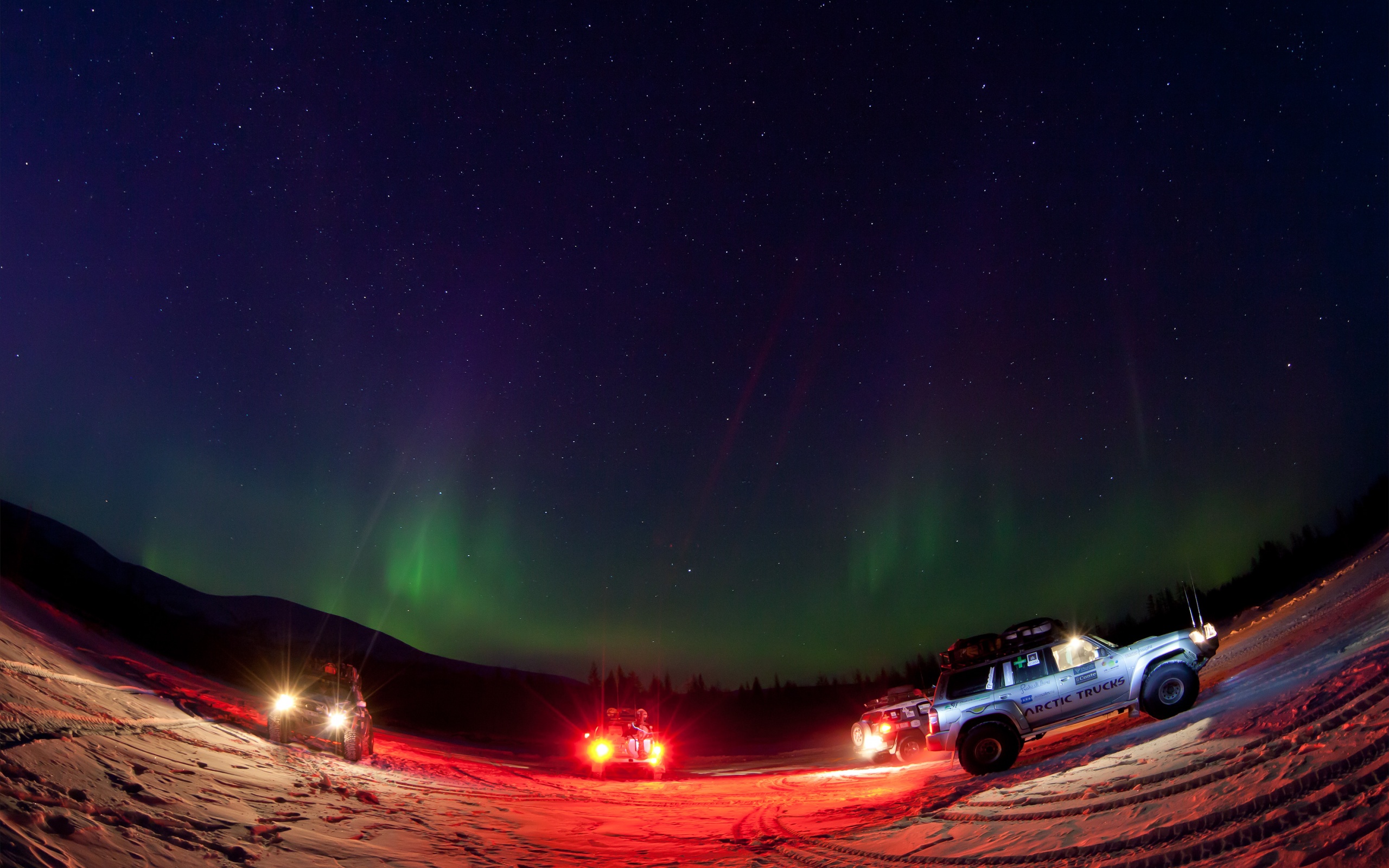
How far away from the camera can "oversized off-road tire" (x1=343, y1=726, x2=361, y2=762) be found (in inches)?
643

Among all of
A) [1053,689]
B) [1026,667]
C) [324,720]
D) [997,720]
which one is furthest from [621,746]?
[1053,689]

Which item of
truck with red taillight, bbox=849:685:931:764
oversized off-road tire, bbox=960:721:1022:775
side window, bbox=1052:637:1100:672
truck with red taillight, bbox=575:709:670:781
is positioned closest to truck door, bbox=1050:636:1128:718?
side window, bbox=1052:637:1100:672

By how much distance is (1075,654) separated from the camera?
11625 mm

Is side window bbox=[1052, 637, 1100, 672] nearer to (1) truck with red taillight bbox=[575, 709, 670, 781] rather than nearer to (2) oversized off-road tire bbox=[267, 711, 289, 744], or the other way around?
(1) truck with red taillight bbox=[575, 709, 670, 781]

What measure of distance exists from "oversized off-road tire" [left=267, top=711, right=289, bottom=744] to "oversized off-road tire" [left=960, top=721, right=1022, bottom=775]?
14778 mm

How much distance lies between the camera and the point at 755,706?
3408 inches

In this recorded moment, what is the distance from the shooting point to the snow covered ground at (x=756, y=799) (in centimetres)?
580

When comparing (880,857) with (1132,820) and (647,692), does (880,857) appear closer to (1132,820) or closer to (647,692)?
(1132,820)

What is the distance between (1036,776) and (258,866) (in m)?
9.92

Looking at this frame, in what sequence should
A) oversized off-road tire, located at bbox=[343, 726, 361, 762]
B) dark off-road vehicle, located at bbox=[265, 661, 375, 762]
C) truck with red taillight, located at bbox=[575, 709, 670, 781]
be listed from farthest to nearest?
truck with red taillight, located at bbox=[575, 709, 670, 781]
oversized off-road tire, located at bbox=[343, 726, 361, 762]
dark off-road vehicle, located at bbox=[265, 661, 375, 762]

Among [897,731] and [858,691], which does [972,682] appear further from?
[858,691]

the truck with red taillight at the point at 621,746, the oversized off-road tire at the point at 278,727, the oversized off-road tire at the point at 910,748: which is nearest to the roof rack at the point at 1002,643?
the oversized off-road tire at the point at 910,748

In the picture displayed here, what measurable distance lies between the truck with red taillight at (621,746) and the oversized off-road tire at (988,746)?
12.0 metres

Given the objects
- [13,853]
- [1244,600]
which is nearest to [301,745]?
[13,853]
